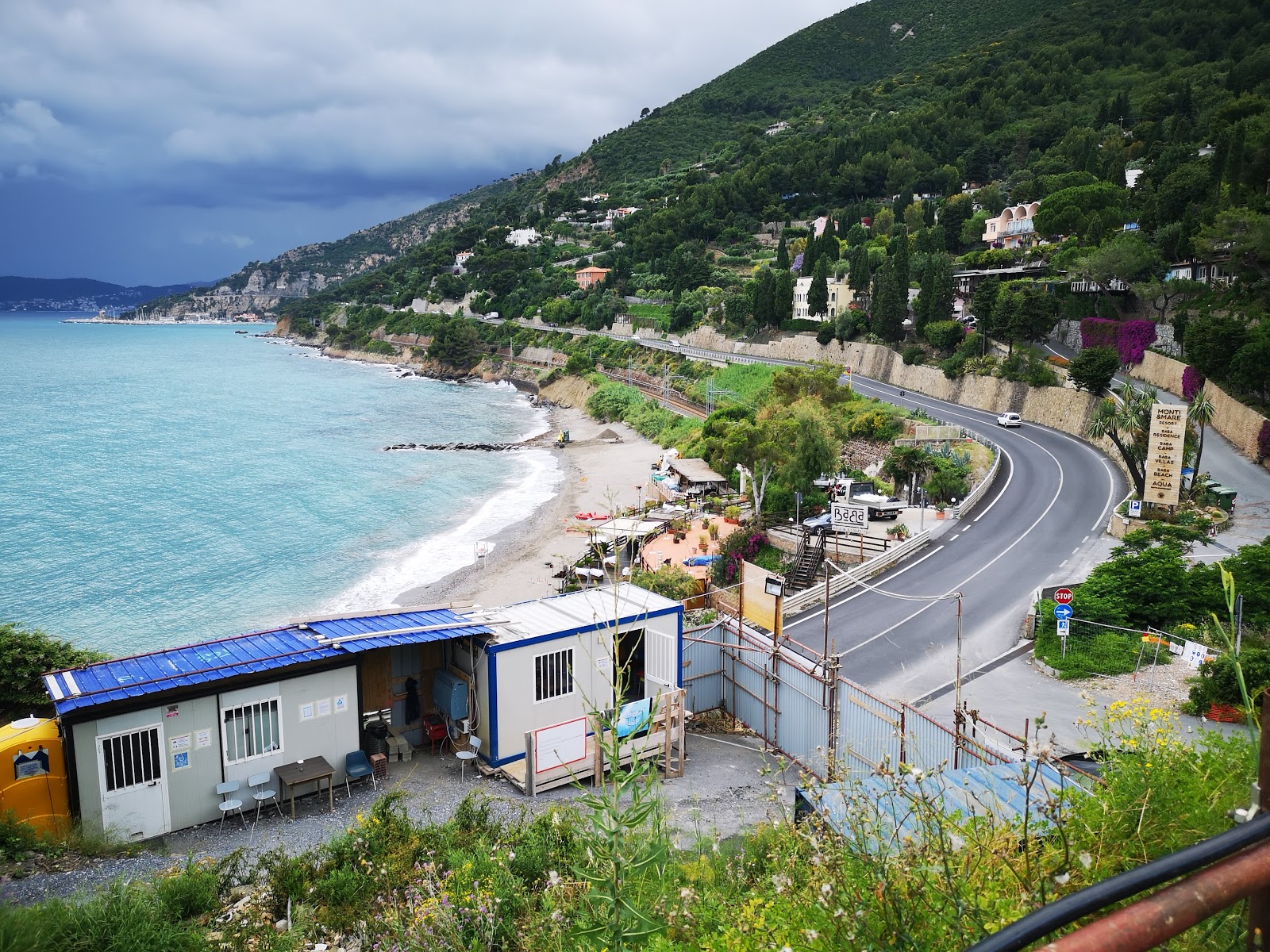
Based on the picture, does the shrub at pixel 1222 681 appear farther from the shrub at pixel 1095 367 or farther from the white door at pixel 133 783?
the shrub at pixel 1095 367

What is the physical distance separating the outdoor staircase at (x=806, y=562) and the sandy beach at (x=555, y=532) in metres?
5.37

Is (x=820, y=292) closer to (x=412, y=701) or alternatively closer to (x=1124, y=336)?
(x=1124, y=336)

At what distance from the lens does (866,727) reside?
452 inches

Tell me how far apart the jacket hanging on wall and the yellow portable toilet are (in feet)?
13.5

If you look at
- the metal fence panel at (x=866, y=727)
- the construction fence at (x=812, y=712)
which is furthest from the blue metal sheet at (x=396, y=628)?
the metal fence panel at (x=866, y=727)

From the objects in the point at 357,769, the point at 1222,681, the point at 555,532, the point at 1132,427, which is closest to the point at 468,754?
the point at 357,769

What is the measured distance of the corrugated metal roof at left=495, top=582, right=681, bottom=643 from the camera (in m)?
12.1

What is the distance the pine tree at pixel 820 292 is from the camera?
63781 millimetres

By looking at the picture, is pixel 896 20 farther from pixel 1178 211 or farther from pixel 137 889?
pixel 137 889

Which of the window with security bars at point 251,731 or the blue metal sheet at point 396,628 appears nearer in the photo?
the window with security bars at point 251,731

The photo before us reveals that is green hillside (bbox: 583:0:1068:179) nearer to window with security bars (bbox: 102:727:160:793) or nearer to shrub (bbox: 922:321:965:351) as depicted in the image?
shrub (bbox: 922:321:965:351)

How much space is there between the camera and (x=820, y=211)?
105 m

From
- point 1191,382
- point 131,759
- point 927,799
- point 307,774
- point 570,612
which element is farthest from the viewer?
point 1191,382

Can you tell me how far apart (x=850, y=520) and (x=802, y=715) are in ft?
45.3
